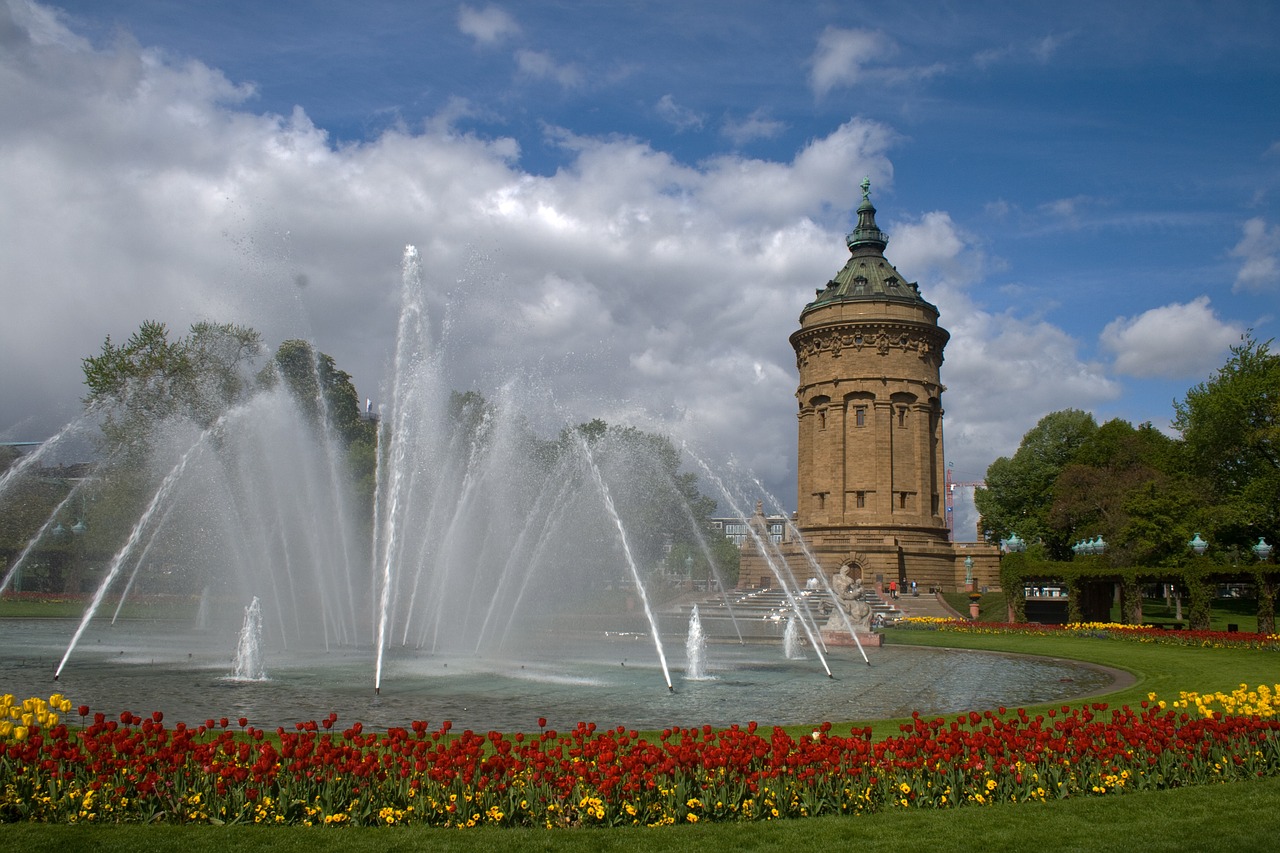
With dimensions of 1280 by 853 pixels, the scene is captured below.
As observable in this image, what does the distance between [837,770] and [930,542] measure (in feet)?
201

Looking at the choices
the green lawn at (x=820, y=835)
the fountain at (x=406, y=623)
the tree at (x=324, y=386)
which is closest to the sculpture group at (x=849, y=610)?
the fountain at (x=406, y=623)

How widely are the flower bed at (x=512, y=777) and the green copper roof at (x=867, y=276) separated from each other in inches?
2454

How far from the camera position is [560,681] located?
65.1 feet

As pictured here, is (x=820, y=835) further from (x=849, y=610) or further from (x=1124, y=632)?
(x=1124, y=632)

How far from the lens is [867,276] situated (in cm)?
7200

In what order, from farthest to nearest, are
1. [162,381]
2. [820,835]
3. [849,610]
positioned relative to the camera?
[162,381] < [849,610] < [820,835]

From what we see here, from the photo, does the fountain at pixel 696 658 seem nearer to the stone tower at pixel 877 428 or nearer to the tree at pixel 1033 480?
the stone tower at pixel 877 428

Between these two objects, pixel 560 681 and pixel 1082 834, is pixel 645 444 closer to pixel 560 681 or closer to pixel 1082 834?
pixel 560 681

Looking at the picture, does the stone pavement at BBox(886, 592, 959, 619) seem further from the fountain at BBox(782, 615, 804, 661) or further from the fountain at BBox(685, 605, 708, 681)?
the fountain at BBox(685, 605, 708, 681)

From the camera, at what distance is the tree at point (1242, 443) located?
54188 mm

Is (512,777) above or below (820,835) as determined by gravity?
above

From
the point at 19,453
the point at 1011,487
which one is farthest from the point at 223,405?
the point at 1011,487

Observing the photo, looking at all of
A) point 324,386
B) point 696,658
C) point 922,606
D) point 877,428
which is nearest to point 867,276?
point 877,428

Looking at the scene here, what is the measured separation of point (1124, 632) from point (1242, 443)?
29.1m
